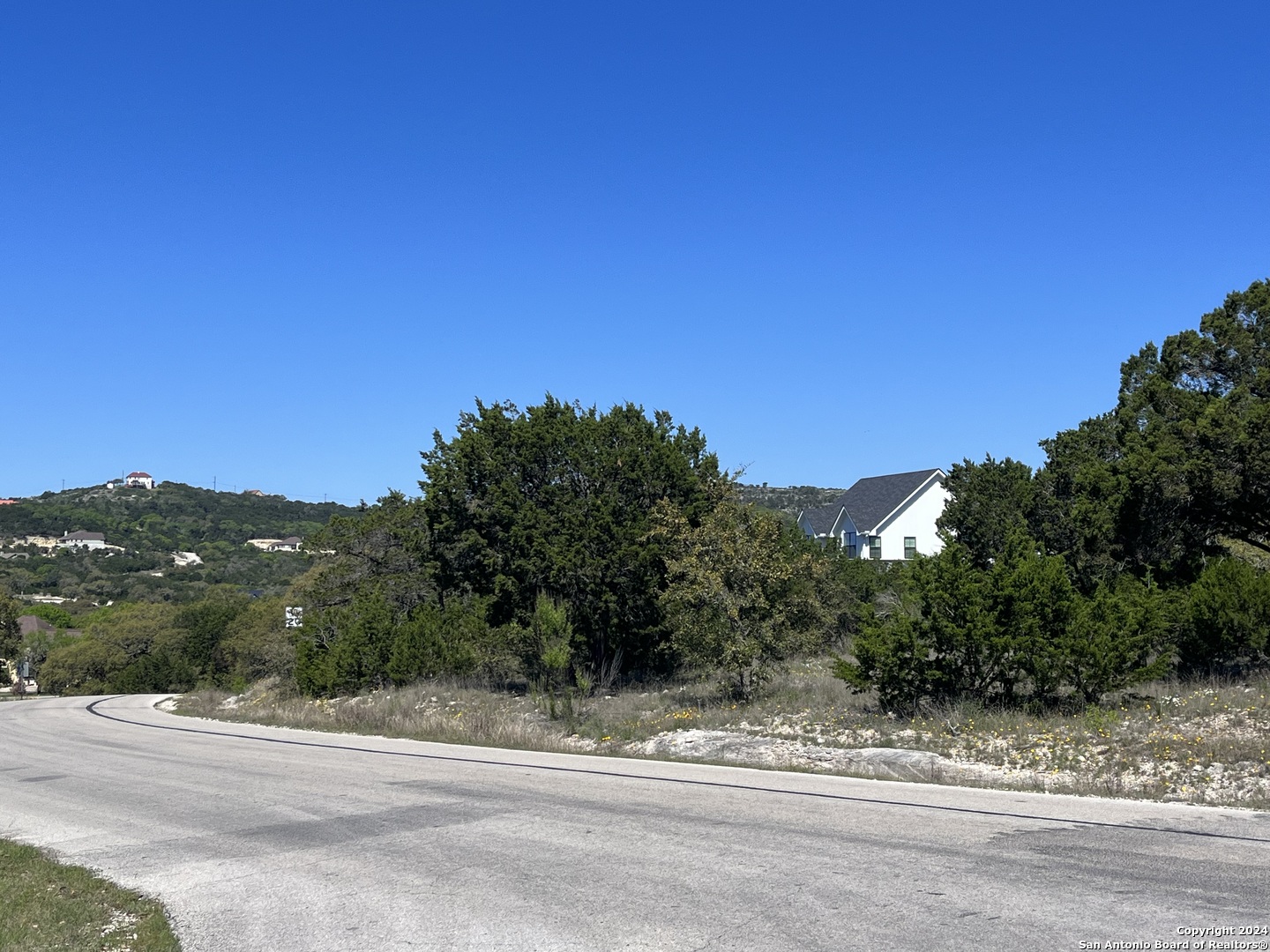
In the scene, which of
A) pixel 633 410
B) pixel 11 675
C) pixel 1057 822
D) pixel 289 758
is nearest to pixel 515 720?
pixel 289 758

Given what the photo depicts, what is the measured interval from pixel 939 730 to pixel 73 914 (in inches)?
477

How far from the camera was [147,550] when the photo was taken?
161625 millimetres

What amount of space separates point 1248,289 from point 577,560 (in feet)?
54.1

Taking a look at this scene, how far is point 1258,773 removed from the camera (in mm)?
11430

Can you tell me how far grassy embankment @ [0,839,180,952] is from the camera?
6922 mm

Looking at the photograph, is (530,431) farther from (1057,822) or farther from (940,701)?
(1057,822)

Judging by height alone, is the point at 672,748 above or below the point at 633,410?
below

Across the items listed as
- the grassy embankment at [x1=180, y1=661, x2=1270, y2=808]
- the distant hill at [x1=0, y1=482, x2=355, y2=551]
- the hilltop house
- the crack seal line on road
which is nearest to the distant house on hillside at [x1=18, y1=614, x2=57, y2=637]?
the hilltop house

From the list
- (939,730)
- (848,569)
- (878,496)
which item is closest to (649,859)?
(939,730)

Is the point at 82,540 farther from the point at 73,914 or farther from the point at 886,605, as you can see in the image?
the point at 73,914

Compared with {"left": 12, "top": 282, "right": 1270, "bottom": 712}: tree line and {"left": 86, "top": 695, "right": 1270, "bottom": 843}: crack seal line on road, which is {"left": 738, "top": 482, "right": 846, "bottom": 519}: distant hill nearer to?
{"left": 12, "top": 282, "right": 1270, "bottom": 712}: tree line

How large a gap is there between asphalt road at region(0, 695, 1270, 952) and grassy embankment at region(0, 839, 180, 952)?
0.76ft

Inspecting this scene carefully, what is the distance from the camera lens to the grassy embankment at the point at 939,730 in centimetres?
1201

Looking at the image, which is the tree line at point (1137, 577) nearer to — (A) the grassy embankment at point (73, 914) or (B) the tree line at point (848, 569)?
(B) the tree line at point (848, 569)
